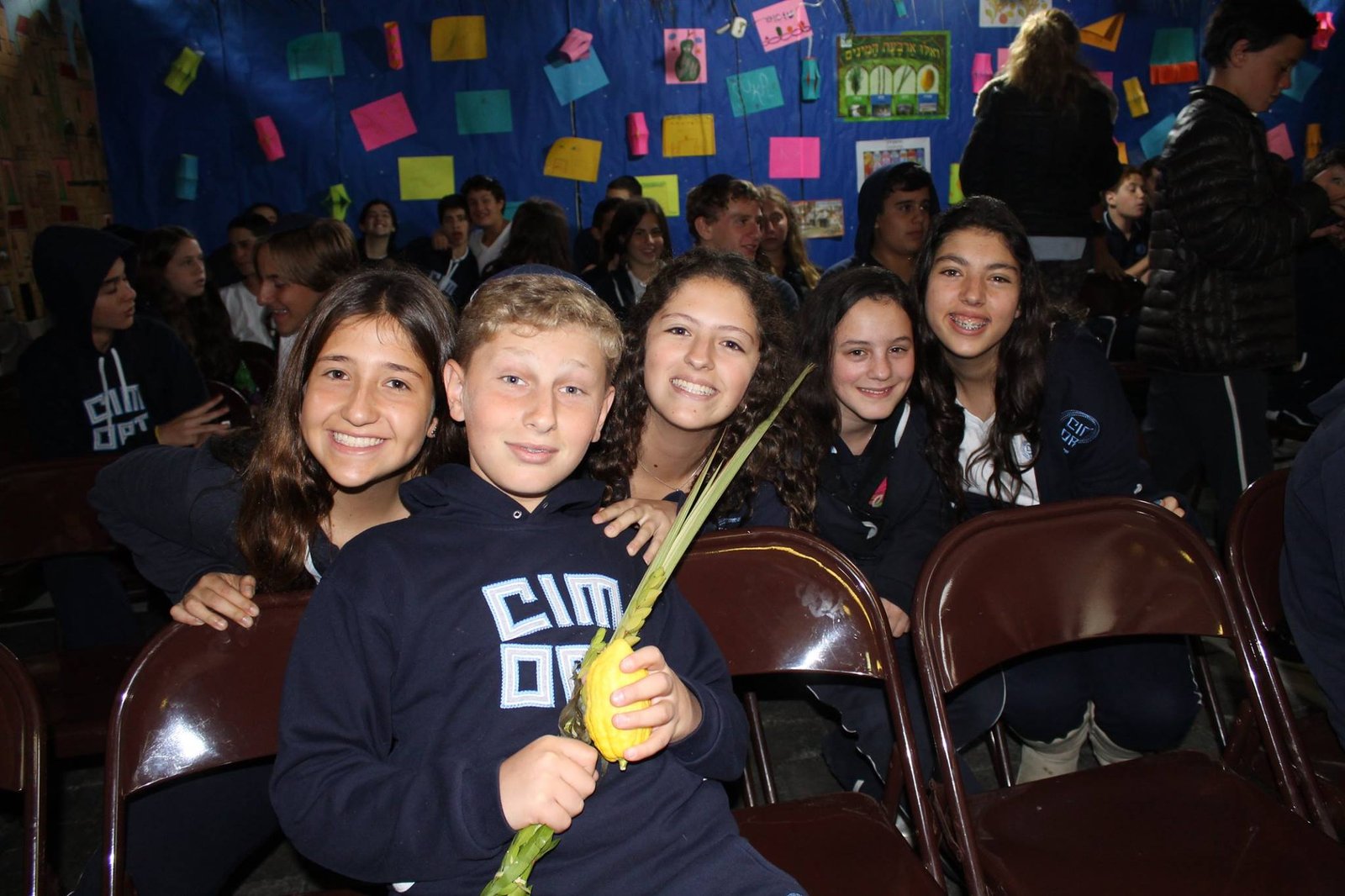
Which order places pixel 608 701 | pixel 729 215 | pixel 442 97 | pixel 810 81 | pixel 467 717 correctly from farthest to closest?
1. pixel 810 81
2. pixel 442 97
3. pixel 729 215
4. pixel 467 717
5. pixel 608 701

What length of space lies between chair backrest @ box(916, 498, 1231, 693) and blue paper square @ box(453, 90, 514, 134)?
5268mm

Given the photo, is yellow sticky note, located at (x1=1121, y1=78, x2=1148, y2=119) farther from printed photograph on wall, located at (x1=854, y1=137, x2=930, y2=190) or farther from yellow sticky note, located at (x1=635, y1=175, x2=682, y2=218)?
yellow sticky note, located at (x1=635, y1=175, x2=682, y2=218)

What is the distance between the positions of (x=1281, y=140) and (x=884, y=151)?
3176 mm

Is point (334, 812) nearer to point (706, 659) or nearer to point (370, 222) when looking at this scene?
point (706, 659)

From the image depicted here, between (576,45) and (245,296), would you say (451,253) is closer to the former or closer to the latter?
(245,296)

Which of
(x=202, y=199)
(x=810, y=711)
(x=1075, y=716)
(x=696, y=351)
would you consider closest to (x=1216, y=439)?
(x=1075, y=716)

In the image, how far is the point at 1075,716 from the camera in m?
2.10

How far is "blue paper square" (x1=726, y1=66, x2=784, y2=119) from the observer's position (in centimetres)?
625

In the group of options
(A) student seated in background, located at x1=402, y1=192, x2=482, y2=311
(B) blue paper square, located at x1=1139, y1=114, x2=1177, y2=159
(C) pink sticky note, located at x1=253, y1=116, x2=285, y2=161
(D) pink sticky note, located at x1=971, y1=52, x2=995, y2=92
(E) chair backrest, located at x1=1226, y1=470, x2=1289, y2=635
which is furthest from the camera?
(B) blue paper square, located at x1=1139, y1=114, x2=1177, y2=159

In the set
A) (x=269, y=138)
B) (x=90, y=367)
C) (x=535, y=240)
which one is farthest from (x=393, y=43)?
(x=90, y=367)

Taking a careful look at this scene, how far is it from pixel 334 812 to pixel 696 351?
3.69ft

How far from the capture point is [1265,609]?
1802 millimetres

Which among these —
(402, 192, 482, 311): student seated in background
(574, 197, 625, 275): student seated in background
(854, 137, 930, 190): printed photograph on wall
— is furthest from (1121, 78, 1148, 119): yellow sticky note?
(402, 192, 482, 311): student seated in background

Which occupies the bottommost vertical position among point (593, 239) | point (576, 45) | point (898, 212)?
point (593, 239)
